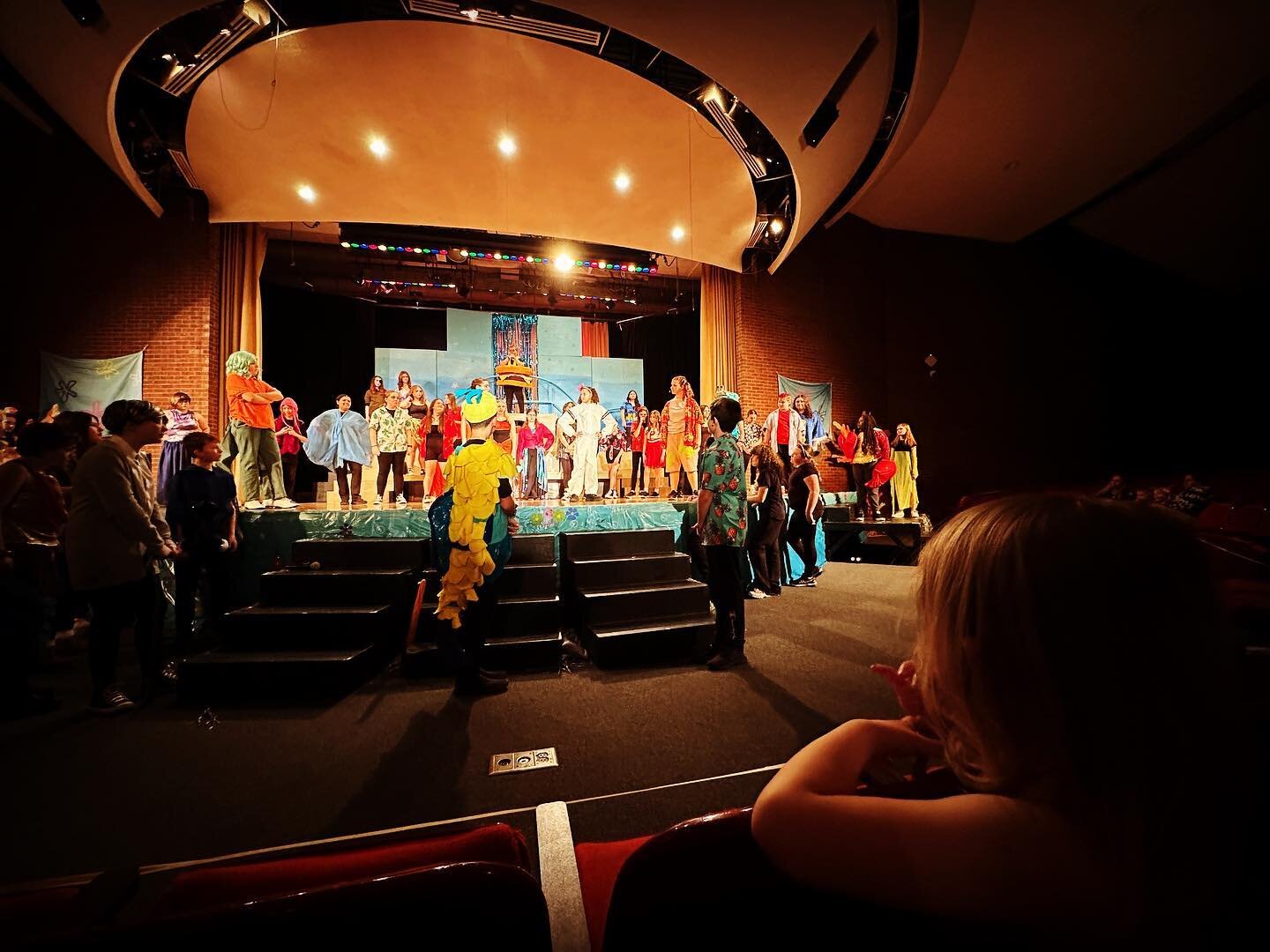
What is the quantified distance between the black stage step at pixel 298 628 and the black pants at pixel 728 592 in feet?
7.94

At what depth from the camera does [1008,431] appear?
1026cm

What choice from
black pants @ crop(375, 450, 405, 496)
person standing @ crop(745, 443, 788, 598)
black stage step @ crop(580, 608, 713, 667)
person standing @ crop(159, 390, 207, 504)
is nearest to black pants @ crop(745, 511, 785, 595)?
person standing @ crop(745, 443, 788, 598)

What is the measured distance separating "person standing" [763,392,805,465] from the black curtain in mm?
3334

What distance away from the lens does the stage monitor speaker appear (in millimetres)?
3824

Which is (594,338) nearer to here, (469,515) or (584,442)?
(584,442)

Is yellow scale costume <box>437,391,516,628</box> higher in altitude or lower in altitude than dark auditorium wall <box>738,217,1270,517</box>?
lower

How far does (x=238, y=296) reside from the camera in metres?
7.31

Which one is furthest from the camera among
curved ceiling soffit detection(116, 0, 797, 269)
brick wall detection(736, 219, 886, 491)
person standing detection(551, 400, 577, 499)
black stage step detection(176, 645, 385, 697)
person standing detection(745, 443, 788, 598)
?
brick wall detection(736, 219, 886, 491)

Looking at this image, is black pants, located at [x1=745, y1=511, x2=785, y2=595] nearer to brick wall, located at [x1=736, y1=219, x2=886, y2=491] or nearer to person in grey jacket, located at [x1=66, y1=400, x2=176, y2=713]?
brick wall, located at [x1=736, y1=219, x2=886, y2=491]

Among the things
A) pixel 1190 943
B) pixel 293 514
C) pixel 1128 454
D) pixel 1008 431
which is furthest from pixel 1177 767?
pixel 1128 454

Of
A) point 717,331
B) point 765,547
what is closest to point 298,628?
point 765,547

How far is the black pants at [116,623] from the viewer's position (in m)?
2.69

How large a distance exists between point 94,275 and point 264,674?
7560 mm

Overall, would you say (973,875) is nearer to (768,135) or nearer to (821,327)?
(768,135)
